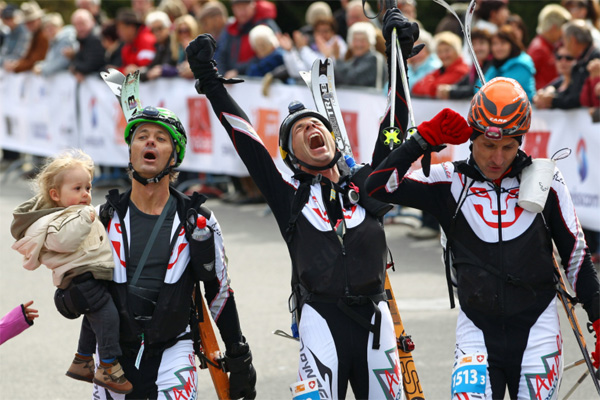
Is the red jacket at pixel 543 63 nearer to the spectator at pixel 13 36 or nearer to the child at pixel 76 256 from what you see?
the child at pixel 76 256

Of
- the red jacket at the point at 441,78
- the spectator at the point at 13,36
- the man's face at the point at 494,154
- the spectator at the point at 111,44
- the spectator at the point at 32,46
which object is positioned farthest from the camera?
the spectator at the point at 13,36

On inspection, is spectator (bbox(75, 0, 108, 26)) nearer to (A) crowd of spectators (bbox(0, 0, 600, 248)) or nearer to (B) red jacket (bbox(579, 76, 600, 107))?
(A) crowd of spectators (bbox(0, 0, 600, 248))

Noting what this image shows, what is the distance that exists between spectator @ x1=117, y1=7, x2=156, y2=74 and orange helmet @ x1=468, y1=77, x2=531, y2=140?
1122cm

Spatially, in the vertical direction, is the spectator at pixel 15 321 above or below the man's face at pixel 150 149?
below

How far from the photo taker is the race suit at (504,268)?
4695mm

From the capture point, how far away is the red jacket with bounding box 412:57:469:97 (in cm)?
1141

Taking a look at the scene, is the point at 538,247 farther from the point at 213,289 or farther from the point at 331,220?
the point at 213,289

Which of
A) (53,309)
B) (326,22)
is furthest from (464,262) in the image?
(326,22)

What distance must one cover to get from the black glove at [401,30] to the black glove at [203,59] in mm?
770

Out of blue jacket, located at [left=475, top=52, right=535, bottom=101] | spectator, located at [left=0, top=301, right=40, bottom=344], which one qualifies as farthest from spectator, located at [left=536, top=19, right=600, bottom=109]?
spectator, located at [left=0, top=301, right=40, bottom=344]

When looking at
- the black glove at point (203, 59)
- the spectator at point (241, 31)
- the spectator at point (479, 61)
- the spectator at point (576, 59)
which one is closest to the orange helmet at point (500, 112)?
the black glove at point (203, 59)

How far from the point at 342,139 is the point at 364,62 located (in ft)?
21.7

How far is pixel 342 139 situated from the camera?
18.4 ft

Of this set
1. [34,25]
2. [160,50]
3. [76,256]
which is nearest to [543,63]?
[160,50]
